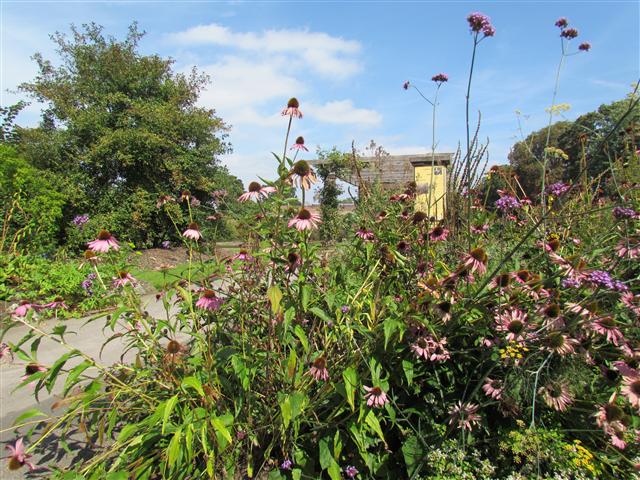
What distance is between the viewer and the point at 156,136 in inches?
369

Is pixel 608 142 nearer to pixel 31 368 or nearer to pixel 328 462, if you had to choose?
pixel 328 462

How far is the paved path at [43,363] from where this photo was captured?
6.95ft

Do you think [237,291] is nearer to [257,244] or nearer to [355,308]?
[257,244]

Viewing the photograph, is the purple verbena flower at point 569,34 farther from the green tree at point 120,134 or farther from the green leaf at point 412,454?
the green tree at point 120,134

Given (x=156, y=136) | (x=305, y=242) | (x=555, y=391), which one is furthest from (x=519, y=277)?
(x=156, y=136)

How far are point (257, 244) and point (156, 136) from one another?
8.70 metres

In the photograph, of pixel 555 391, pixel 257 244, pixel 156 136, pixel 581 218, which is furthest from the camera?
pixel 156 136

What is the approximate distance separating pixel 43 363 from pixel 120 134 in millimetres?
7488

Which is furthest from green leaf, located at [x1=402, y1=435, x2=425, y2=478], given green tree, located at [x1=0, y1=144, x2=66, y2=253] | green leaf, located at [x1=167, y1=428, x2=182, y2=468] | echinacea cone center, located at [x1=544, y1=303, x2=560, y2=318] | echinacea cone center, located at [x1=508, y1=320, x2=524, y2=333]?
green tree, located at [x1=0, y1=144, x2=66, y2=253]

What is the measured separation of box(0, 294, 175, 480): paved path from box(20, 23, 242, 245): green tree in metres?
5.31

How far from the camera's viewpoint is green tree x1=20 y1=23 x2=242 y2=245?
30.2ft

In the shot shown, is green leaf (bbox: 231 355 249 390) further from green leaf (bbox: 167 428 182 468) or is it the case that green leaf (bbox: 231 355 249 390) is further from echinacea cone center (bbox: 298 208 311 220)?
echinacea cone center (bbox: 298 208 311 220)

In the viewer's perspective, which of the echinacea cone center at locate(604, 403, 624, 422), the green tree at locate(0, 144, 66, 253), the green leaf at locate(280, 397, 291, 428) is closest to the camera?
the echinacea cone center at locate(604, 403, 624, 422)

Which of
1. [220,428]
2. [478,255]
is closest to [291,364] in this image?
[220,428]
